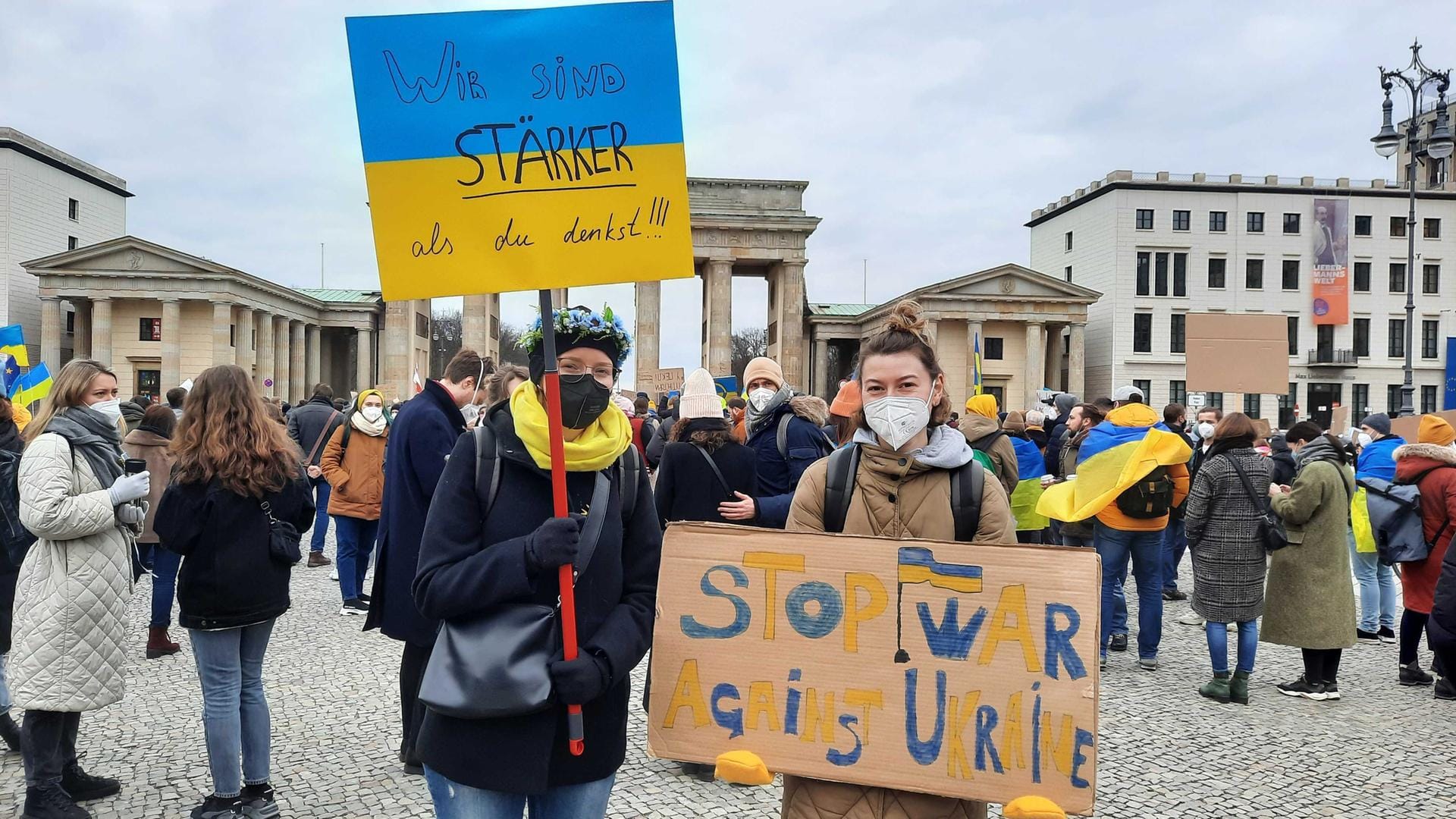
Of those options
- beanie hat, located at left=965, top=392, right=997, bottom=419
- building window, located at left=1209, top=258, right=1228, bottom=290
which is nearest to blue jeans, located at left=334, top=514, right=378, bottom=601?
beanie hat, located at left=965, top=392, right=997, bottom=419

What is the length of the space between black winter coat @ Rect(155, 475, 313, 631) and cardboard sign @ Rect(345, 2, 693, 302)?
2.06m

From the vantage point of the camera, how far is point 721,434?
204 inches

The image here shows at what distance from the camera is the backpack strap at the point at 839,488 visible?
260 cm

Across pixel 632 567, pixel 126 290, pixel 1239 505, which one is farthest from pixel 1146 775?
pixel 126 290

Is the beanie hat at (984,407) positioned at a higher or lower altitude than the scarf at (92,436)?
higher

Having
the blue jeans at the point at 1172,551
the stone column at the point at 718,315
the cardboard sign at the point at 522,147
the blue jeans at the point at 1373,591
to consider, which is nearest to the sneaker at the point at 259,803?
the cardboard sign at the point at 522,147

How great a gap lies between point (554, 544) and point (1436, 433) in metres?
7.91

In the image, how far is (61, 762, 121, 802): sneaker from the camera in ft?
13.9

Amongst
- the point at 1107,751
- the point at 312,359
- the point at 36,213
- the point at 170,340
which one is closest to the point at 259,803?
the point at 1107,751

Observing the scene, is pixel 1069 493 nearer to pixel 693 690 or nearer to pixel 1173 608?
pixel 1173 608

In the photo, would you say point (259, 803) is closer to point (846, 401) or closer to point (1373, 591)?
point (846, 401)

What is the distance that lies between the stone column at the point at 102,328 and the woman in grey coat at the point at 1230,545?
184ft

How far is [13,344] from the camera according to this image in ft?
41.7

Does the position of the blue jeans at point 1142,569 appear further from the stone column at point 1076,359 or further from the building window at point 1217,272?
the building window at point 1217,272
